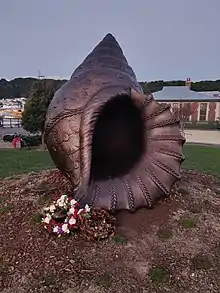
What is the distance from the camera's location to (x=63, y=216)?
3662 millimetres

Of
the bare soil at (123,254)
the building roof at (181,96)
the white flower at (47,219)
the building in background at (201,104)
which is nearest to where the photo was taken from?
the bare soil at (123,254)

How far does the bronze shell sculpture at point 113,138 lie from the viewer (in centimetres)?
374

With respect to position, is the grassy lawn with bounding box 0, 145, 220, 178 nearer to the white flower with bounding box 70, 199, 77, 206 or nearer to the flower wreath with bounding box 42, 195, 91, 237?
the flower wreath with bounding box 42, 195, 91, 237

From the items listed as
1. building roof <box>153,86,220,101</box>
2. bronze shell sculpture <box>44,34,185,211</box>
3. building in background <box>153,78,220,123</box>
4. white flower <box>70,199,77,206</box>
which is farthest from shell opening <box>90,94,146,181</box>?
building roof <box>153,86,220,101</box>

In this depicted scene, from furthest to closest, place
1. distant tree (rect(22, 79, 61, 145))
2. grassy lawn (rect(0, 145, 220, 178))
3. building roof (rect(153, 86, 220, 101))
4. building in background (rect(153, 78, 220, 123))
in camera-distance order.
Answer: building roof (rect(153, 86, 220, 101)) → building in background (rect(153, 78, 220, 123)) → distant tree (rect(22, 79, 61, 145)) → grassy lawn (rect(0, 145, 220, 178))

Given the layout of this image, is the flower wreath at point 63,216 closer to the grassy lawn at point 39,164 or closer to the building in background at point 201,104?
the grassy lawn at point 39,164

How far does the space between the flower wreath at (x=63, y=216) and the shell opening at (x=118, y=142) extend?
1.70ft

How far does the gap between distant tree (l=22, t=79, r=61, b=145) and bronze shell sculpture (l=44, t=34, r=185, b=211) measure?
39.6 ft

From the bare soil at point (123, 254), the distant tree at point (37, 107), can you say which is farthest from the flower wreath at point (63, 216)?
the distant tree at point (37, 107)

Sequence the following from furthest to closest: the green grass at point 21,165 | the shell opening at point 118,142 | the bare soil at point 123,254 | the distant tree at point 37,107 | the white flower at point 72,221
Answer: the distant tree at point 37,107 < the green grass at point 21,165 < the shell opening at point 118,142 < the white flower at point 72,221 < the bare soil at point 123,254

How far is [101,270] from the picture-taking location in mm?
3211

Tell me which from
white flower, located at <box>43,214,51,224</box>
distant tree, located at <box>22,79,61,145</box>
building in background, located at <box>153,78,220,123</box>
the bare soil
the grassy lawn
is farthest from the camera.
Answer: building in background, located at <box>153,78,220,123</box>

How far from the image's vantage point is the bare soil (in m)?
3.08

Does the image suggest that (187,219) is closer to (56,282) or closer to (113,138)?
(113,138)
